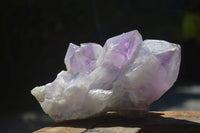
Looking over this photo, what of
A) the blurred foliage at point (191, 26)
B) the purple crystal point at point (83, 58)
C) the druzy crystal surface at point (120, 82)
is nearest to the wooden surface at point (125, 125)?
the druzy crystal surface at point (120, 82)

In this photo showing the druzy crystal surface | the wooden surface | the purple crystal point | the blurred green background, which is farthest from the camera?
the blurred green background

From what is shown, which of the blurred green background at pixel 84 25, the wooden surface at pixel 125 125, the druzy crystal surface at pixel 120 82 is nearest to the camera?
the wooden surface at pixel 125 125

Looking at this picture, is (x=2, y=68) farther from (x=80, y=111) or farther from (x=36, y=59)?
(x=80, y=111)

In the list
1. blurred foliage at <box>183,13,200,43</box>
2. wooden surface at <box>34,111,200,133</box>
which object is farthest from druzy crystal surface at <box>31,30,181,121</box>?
blurred foliage at <box>183,13,200,43</box>

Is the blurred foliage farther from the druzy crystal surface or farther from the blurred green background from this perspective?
the druzy crystal surface

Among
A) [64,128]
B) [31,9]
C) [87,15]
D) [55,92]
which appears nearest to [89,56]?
[55,92]

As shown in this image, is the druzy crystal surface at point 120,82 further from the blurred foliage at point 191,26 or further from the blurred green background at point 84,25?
the blurred foliage at point 191,26
